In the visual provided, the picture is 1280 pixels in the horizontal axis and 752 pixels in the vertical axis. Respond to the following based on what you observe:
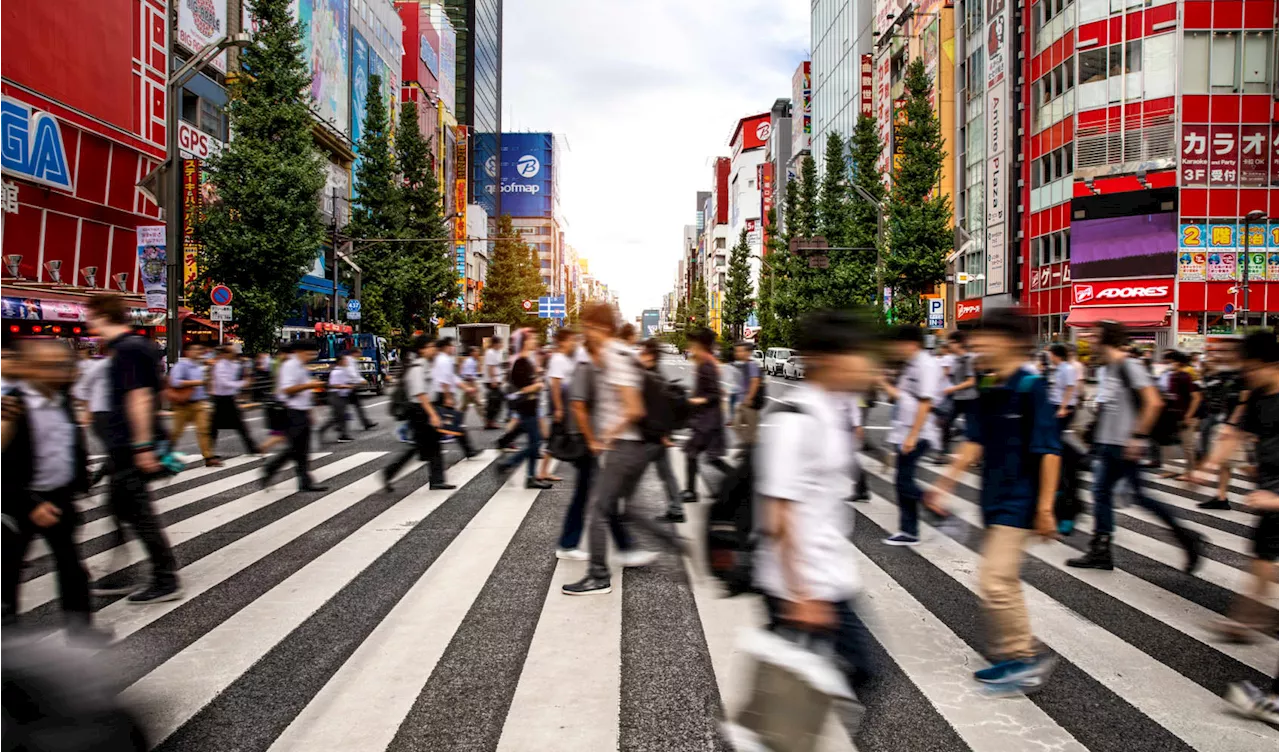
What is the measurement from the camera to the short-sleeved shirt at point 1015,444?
3.86 metres

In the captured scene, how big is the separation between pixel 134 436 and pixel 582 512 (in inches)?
114

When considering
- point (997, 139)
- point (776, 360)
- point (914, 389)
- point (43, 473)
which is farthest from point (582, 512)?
point (997, 139)

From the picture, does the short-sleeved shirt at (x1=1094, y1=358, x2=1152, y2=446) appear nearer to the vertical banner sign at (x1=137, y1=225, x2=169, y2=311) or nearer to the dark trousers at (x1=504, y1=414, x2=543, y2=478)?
the dark trousers at (x1=504, y1=414, x2=543, y2=478)

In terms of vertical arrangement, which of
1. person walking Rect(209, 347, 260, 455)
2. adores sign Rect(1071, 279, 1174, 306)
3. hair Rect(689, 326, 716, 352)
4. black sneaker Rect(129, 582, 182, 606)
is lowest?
black sneaker Rect(129, 582, 182, 606)

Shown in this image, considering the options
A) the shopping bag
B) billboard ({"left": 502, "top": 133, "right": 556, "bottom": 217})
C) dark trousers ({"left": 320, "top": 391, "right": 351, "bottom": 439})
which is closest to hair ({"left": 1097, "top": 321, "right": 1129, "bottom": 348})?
the shopping bag

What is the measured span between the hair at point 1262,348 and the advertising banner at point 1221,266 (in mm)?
30940

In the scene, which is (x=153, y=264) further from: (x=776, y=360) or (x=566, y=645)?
(x=776, y=360)

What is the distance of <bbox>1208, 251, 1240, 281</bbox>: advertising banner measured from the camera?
30297 mm

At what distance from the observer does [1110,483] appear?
237 inches

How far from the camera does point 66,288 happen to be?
22.7 meters

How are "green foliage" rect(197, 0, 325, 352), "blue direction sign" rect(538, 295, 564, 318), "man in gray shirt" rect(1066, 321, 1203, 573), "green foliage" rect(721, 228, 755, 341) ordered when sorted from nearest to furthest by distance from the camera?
1. "man in gray shirt" rect(1066, 321, 1203, 573)
2. "green foliage" rect(197, 0, 325, 352)
3. "blue direction sign" rect(538, 295, 564, 318)
4. "green foliage" rect(721, 228, 755, 341)

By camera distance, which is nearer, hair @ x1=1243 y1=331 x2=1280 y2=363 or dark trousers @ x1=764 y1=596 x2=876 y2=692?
dark trousers @ x1=764 y1=596 x2=876 y2=692

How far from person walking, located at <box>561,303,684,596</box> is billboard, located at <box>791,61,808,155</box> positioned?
71306 millimetres

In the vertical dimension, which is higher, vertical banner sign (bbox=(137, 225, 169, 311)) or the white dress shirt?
vertical banner sign (bbox=(137, 225, 169, 311))
